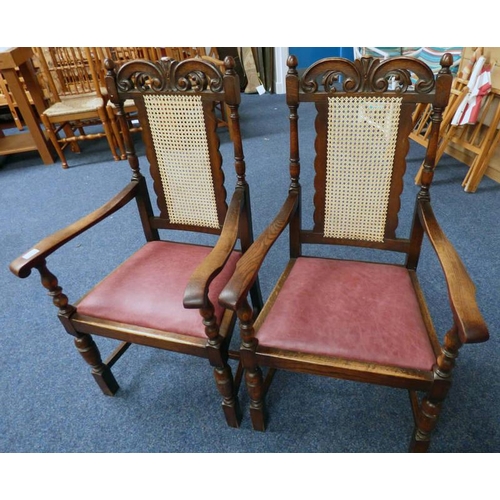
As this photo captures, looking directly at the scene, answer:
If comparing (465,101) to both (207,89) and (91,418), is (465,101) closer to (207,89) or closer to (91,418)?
(207,89)

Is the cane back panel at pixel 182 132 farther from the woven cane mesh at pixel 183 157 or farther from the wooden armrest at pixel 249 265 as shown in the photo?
the wooden armrest at pixel 249 265

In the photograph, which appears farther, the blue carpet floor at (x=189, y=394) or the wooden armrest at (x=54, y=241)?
the blue carpet floor at (x=189, y=394)

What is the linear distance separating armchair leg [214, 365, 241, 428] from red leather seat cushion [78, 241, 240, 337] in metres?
0.15

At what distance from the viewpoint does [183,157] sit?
1270mm

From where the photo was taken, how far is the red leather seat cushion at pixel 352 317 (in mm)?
955

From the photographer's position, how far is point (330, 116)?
112 centimetres

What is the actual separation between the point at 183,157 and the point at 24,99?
2.64 metres

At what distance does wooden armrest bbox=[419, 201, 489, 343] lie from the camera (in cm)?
73

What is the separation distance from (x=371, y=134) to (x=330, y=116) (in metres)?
0.13

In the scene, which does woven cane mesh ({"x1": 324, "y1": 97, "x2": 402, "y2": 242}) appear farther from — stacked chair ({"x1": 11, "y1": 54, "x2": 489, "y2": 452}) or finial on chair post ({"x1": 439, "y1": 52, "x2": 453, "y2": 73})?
finial on chair post ({"x1": 439, "y1": 52, "x2": 453, "y2": 73})

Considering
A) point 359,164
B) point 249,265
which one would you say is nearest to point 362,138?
point 359,164

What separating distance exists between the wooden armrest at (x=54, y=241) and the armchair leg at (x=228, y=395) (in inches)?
23.4

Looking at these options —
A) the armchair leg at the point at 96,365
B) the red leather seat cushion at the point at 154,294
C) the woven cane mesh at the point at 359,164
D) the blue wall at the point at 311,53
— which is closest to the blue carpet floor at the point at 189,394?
the armchair leg at the point at 96,365

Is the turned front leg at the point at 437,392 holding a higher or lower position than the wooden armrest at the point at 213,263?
lower
